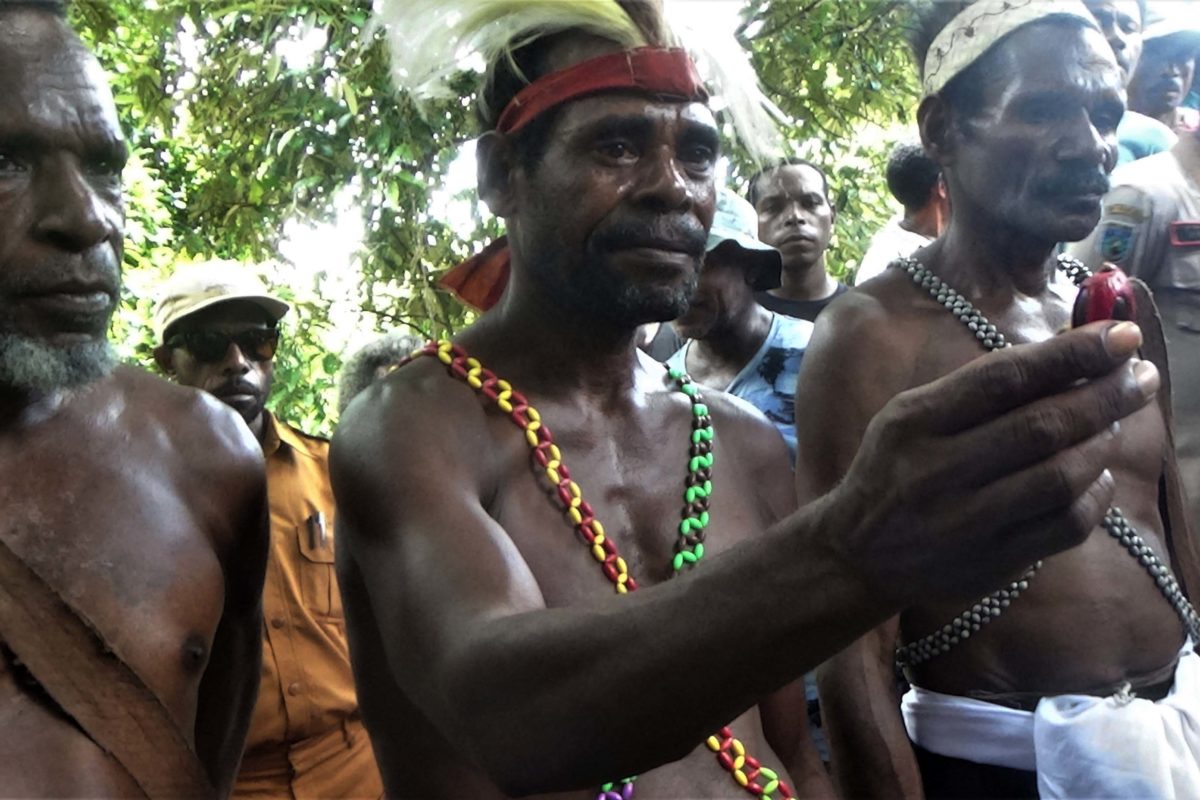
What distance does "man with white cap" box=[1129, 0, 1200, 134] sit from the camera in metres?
4.90

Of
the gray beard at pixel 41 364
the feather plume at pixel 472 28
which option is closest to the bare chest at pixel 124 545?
the gray beard at pixel 41 364

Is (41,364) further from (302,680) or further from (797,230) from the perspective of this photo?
(797,230)

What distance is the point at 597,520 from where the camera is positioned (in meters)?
2.10

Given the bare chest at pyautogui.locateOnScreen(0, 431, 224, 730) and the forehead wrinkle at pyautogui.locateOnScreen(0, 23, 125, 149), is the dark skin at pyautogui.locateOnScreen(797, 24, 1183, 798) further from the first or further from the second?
the forehead wrinkle at pyautogui.locateOnScreen(0, 23, 125, 149)

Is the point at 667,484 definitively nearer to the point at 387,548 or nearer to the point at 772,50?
the point at 387,548

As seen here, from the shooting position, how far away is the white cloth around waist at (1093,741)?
2314mm

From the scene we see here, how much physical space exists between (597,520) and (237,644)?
0.81 metres

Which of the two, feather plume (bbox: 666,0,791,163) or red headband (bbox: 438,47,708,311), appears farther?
feather plume (bbox: 666,0,791,163)

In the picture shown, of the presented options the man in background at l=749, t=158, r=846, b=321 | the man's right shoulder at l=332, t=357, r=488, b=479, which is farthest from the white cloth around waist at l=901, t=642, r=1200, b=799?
the man in background at l=749, t=158, r=846, b=321

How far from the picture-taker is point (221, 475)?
7.65 ft

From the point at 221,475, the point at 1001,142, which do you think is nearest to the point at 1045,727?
the point at 1001,142

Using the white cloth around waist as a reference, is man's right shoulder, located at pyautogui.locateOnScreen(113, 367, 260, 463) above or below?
above

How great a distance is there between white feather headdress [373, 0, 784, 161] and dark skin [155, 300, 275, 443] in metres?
1.82

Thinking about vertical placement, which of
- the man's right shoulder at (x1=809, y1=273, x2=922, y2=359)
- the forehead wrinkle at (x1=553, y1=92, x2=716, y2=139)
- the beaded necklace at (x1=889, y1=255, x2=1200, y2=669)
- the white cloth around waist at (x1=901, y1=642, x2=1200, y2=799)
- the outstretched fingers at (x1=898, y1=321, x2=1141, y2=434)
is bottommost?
the white cloth around waist at (x1=901, y1=642, x2=1200, y2=799)
